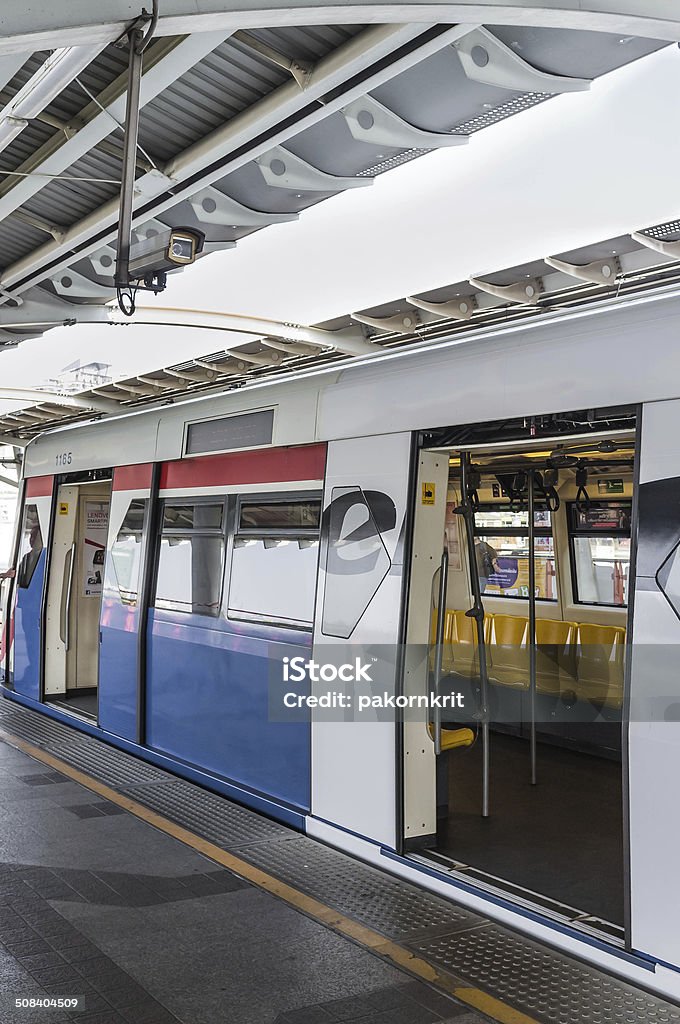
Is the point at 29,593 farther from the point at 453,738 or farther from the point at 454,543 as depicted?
the point at 453,738

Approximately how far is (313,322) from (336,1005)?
4.76 m

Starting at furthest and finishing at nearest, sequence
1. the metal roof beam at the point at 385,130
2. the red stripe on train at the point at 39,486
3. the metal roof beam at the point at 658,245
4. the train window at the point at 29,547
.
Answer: the train window at the point at 29,547
the red stripe on train at the point at 39,486
the metal roof beam at the point at 658,245
the metal roof beam at the point at 385,130

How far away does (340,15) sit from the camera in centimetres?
283

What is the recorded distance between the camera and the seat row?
8211 mm

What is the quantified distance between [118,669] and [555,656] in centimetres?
394

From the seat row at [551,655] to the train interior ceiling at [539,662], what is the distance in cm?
1

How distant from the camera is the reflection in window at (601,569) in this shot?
838cm

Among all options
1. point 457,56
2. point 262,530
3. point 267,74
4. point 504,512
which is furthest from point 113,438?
point 457,56

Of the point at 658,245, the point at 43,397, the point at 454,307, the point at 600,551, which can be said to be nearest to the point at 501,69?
the point at 658,245

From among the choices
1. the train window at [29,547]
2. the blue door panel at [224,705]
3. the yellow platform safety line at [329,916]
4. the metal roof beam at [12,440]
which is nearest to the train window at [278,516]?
the blue door panel at [224,705]

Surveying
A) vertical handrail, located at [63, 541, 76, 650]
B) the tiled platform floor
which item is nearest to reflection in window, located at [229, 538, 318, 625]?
the tiled platform floor

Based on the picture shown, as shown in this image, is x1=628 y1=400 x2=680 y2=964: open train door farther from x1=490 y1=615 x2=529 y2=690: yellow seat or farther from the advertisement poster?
x1=490 y1=615 x2=529 y2=690: yellow seat

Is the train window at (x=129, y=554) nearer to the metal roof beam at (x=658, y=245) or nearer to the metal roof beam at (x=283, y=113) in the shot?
the metal roof beam at (x=283, y=113)

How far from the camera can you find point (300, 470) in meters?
6.47
